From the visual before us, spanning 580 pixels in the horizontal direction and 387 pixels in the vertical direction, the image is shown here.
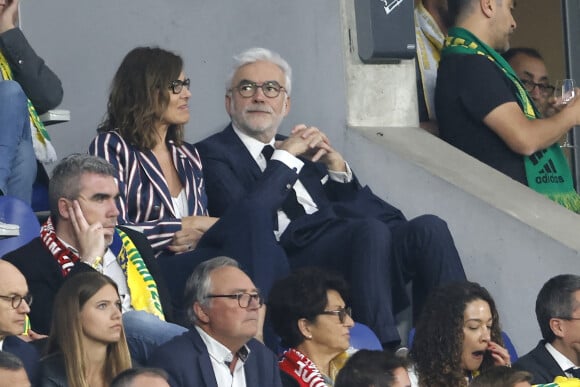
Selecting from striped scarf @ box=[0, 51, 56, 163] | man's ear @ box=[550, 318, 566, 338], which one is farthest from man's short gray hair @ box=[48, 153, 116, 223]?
man's ear @ box=[550, 318, 566, 338]

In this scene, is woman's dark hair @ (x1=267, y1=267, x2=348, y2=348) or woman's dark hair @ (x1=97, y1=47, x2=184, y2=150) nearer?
woman's dark hair @ (x1=267, y1=267, x2=348, y2=348)

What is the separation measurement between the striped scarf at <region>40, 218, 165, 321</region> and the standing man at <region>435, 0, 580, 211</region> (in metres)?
2.54

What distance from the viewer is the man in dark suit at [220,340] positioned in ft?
20.7

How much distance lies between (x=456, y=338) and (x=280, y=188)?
43.4 inches

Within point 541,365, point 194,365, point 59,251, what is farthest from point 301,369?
point 541,365

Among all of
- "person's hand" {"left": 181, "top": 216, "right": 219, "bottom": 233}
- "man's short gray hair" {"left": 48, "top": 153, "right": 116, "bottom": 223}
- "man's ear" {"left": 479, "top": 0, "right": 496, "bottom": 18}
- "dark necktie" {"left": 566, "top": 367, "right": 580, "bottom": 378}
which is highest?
"man's ear" {"left": 479, "top": 0, "right": 496, "bottom": 18}

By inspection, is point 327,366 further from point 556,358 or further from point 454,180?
point 454,180

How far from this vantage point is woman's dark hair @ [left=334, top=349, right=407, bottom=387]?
5.93 m

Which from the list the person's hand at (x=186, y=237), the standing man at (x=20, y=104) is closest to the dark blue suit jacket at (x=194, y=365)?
the person's hand at (x=186, y=237)

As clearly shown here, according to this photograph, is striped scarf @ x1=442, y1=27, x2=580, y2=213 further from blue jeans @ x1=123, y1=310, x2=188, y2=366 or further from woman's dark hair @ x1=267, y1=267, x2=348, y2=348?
blue jeans @ x1=123, y1=310, x2=188, y2=366

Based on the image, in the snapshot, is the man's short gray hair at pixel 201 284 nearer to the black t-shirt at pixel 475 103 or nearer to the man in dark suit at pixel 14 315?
the man in dark suit at pixel 14 315

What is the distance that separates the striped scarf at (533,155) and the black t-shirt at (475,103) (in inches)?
1.7

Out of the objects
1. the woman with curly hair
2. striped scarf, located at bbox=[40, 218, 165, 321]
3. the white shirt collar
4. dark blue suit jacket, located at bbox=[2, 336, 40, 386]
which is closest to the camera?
dark blue suit jacket, located at bbox=[2, 336, 40, 386]

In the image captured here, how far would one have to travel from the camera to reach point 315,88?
29.9 ft
